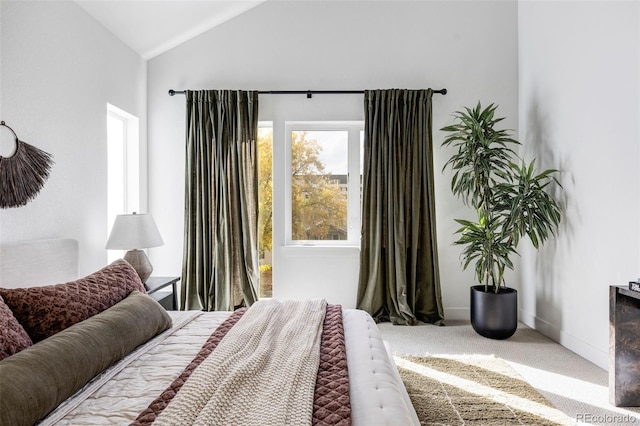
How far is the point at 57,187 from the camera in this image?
8.24 feet

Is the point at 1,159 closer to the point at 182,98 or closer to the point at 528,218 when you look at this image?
the point at 182,98

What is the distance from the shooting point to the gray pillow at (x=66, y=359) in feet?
3.52

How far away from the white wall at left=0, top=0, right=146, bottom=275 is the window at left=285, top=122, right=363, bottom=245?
167 centimetres

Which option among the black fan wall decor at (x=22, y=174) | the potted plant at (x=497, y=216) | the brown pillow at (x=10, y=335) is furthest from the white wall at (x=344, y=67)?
the brown pillow at (x=10, y=335)

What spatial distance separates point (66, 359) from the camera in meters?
1.26

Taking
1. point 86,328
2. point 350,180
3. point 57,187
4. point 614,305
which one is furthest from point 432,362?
point 57,187

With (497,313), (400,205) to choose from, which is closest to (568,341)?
(497,313)

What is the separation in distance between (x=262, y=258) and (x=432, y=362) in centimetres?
197

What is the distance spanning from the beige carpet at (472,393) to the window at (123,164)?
2.75 metres

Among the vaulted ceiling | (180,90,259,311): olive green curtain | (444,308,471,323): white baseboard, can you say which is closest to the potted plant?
(444,308,471,323): white baseboard

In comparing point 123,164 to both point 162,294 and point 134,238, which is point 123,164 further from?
point 162,294

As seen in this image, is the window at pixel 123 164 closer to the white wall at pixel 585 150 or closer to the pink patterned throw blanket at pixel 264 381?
the pink patterned throw blanket at pixel 264 381

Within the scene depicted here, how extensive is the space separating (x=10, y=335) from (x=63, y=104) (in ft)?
6.00

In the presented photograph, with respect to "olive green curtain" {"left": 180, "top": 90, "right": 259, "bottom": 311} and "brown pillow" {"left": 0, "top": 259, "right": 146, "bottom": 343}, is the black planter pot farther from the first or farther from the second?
"brown pillow" {"left": 0, "top": 259, "right": 146, "bottom": 343}
